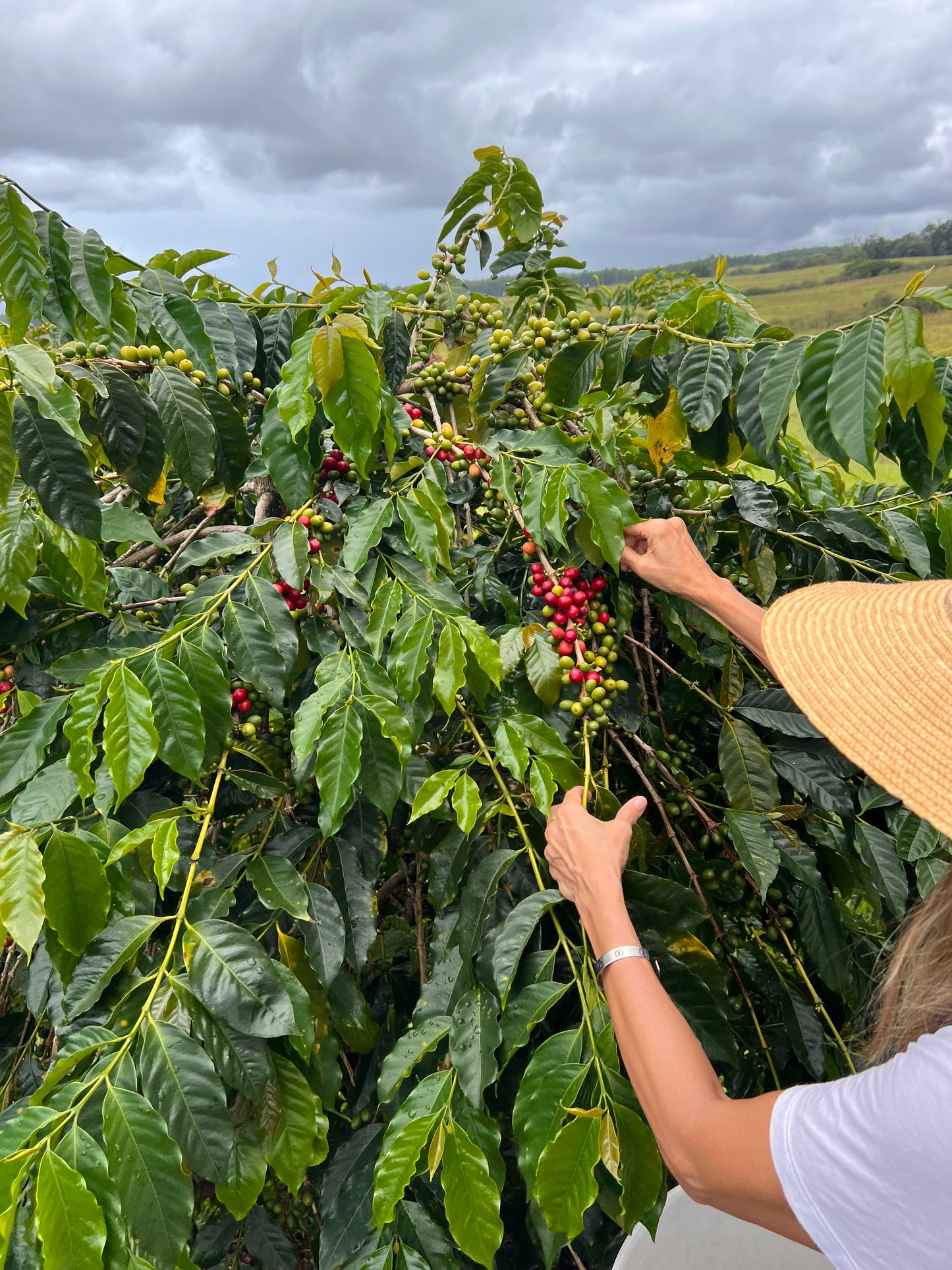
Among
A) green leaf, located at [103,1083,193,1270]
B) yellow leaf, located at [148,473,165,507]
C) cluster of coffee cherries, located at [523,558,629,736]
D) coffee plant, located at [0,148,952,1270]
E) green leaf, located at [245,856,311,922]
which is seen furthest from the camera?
yellow leaf, located at [148,473,165,507]

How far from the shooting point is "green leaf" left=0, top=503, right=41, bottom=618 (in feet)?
4.45

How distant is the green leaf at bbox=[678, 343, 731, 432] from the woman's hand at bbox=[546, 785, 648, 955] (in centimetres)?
69

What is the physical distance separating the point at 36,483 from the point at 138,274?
66 cm

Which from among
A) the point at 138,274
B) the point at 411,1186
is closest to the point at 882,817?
the point at 411,1186

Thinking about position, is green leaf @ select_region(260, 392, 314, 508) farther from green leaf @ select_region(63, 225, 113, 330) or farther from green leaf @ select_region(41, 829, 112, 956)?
green leaf @ select_region(41, 829, 112, 956)

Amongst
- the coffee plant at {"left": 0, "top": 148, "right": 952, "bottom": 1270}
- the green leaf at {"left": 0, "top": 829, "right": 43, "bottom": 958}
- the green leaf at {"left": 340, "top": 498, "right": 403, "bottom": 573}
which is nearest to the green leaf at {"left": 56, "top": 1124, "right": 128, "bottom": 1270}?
the coffee plant at {"left": 0, "top": 148, "right": 952, "bottom": 1270}

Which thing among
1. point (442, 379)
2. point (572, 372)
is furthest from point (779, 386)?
point (442, 379)

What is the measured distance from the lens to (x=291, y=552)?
4.19ft

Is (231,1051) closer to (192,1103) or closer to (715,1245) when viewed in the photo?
(192,1103)

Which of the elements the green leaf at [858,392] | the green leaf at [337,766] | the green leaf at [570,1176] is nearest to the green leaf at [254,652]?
the green leaf at [337,766]

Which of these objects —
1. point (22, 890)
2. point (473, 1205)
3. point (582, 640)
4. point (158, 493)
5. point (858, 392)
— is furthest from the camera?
point (158, 493)

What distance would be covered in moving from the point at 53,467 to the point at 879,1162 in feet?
4.18

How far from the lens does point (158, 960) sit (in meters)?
1.18

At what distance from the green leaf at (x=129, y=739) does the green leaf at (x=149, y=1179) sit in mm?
377
